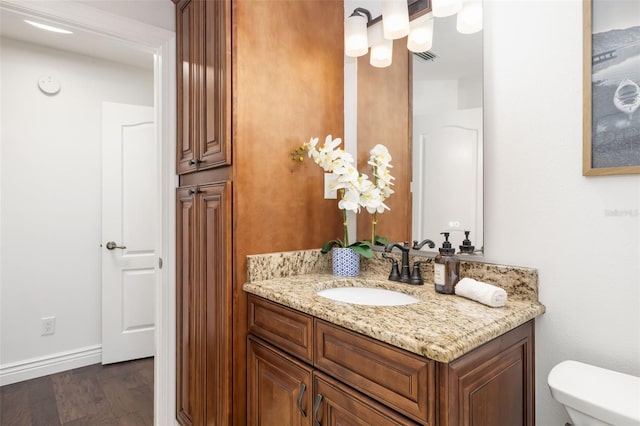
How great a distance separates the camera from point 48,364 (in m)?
2.68

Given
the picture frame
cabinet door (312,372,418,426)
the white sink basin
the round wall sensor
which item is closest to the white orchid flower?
the white sink basin

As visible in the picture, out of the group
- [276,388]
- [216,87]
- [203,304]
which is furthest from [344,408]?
[216,87]

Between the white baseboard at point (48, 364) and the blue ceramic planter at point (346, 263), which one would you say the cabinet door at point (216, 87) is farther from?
the white baseboard at point (48, 364)

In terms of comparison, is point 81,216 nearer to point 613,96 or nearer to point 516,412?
point 516,412

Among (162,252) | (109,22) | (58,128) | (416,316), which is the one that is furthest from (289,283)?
(58,128)

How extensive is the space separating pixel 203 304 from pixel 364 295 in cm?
73

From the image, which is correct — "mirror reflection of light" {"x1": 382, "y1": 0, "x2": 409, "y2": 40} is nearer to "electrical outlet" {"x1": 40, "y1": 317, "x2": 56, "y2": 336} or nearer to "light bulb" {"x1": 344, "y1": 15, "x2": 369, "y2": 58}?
"light bulb" {"x1": 344, "y1": 15, "x2": 369, "y2": 58}

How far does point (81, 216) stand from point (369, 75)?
2.48 metres

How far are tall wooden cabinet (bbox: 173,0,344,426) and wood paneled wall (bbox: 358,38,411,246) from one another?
129 millimetres

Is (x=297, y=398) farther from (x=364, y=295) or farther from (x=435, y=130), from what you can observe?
(x=435, y=130)

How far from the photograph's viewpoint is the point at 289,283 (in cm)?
141

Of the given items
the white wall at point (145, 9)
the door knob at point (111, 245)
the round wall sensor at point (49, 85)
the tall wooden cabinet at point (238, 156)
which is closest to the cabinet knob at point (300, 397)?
the tall wooden cabinet at point (238, 156)

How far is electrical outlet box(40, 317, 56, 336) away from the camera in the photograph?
2.69 m

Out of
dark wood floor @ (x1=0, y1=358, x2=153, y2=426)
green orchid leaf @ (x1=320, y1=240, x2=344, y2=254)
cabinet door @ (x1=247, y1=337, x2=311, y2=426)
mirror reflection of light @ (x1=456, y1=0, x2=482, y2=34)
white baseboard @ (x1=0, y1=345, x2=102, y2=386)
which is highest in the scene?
mirror reflection of light @ (x1=456, y1=0, x2=482, y2=34)
